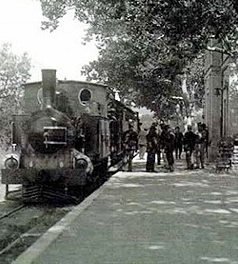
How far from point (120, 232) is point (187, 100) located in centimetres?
4062

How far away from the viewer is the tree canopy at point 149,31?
65.5 feet

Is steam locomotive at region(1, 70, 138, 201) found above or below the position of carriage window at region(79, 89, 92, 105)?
below

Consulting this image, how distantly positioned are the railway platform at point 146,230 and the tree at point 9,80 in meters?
23.2

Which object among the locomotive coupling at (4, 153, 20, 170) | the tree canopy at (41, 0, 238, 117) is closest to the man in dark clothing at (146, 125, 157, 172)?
the tree canopy at (41, 0, 238, 117)

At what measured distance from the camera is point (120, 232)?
10.5 meters

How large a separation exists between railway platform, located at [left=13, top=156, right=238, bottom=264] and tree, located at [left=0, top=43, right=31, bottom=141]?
23221 mm

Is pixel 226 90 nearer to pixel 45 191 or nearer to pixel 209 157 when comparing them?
pixel 209 157

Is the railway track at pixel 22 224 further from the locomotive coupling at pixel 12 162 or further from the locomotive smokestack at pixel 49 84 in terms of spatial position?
the locomotive smokestack at pixel 49 84

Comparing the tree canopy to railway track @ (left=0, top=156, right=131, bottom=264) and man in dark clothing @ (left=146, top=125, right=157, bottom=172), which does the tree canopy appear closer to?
man in dark clothing @ (left=146, top=125, right=157, bottom=172)

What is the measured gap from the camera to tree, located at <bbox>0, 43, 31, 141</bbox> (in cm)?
4008

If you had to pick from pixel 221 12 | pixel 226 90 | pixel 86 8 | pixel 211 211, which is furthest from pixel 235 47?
pixel 211 211

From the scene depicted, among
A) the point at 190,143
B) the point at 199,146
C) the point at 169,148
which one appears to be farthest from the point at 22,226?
the point at 199,146

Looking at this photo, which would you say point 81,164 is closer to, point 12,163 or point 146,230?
point 12,163

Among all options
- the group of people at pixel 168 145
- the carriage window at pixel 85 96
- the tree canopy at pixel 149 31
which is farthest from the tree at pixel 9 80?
the carriage window at pixel 85 96
